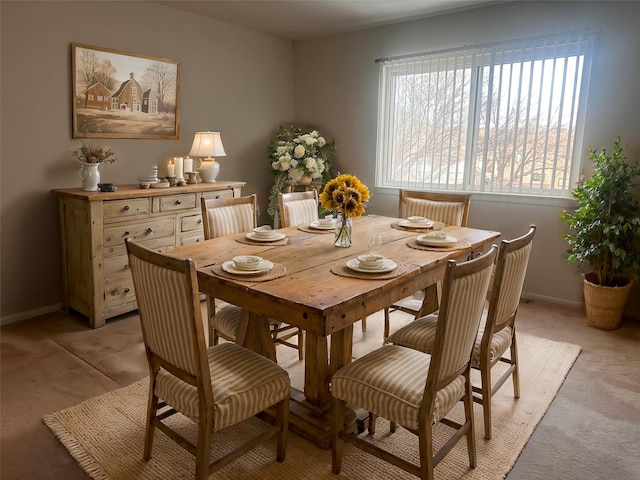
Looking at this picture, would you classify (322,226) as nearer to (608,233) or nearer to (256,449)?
(256,449)

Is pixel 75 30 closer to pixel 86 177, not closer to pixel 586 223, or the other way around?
pixel 86 177

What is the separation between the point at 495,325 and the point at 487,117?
267cm

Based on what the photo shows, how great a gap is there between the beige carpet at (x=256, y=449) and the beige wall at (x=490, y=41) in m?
1.77

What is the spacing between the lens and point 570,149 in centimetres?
389

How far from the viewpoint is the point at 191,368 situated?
1.66 meters

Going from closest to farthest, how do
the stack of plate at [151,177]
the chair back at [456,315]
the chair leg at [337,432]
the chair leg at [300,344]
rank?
the chair back at [456,315] < the chair leg at [337,432] < the chair leg at [300,344] < the stack of plate at [151,177]

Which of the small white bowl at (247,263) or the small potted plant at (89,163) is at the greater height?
the small potted plant at (89,163)

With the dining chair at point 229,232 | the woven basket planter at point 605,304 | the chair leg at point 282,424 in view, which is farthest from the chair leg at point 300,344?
the woven basket planter at point 605,304

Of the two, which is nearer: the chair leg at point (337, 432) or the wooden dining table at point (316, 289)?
the wooden dining table at point (316, 289)

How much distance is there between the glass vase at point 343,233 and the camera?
2557 millimetres

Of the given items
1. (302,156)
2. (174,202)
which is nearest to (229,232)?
(174,202)

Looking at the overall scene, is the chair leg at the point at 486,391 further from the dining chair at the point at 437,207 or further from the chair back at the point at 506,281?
the dining chair at the point at 437,207

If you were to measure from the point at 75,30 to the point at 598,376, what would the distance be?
426cm

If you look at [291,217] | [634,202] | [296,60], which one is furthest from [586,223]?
[296,60]
